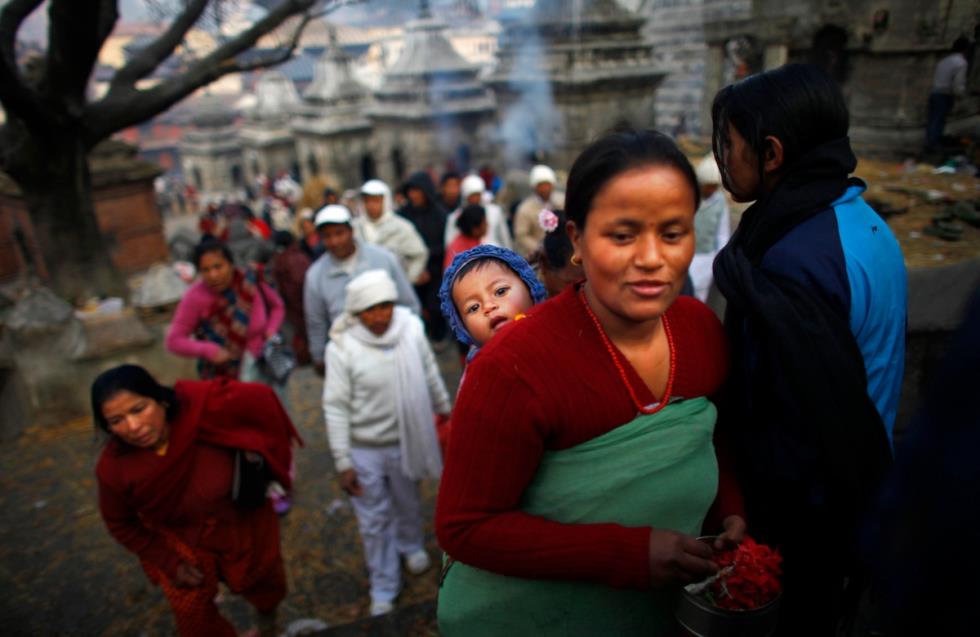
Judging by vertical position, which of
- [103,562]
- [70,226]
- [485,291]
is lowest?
[103,562]

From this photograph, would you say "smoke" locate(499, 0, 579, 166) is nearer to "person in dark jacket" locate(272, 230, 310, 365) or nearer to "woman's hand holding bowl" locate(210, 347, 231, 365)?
"person in dark jacket" locate(272, 230, 310, 365)

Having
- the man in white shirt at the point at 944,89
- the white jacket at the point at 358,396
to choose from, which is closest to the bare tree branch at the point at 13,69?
the white jacket at the point at 358,396

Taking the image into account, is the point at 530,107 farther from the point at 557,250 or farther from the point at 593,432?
the point at 593,432

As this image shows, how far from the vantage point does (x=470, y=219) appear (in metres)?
4.82

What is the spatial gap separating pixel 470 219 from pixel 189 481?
2.92 meters

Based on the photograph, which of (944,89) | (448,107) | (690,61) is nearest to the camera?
(944,89)

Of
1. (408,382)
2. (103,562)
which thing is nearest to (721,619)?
(408,382)

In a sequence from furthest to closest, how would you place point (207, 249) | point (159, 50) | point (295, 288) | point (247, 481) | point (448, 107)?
point (448, 107) → point (159, 50) → point (295, 288) → point (207, 249) → point (247, 481)

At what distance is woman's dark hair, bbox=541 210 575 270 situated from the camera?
2.43 metres

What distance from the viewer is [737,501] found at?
1507mm

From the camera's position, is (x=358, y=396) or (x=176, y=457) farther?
(x=358, y=396)

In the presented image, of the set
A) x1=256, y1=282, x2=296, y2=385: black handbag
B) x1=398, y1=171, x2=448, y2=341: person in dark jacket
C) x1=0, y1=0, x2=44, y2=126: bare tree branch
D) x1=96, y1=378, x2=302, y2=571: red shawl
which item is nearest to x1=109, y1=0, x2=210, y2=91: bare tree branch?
x1=0, y1=0, x2=44, y2=126: bare tree branch

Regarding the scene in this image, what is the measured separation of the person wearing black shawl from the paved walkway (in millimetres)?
1866

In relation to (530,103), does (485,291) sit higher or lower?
lower
